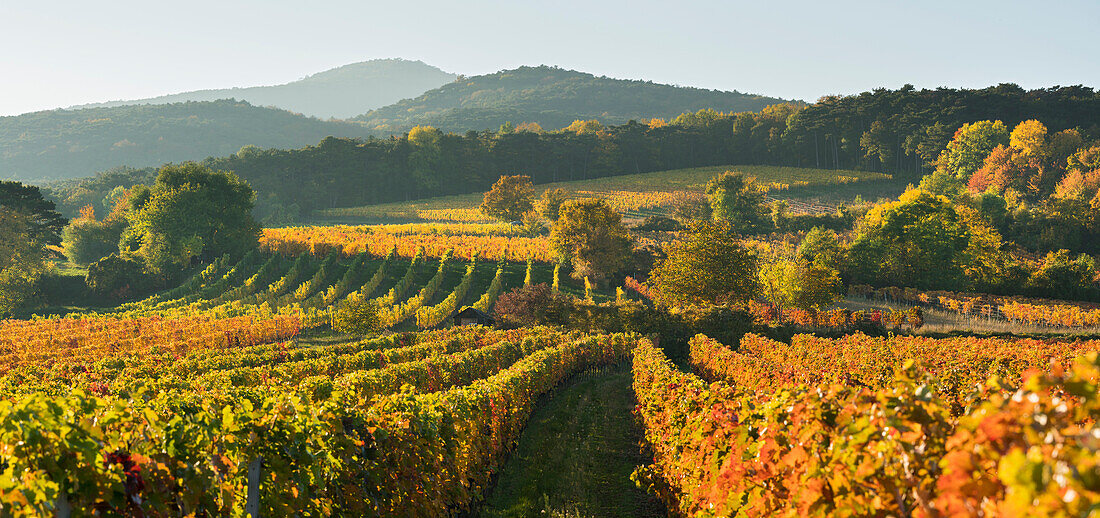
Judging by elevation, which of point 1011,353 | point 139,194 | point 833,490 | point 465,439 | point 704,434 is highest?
point 139,194

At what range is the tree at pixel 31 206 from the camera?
61.9 meters

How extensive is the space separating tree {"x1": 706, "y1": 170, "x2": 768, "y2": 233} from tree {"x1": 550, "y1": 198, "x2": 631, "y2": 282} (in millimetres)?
24580

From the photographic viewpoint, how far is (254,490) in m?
5.96

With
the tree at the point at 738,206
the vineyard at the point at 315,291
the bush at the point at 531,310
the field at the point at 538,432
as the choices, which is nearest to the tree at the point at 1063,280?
the tree at the point at 738,206

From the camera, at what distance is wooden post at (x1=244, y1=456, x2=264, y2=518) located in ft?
19.2

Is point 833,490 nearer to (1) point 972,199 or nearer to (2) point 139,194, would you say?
(2) point 139,194

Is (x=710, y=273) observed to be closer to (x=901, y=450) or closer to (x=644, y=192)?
(x=901, y=450)

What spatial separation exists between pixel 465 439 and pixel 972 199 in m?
87.3

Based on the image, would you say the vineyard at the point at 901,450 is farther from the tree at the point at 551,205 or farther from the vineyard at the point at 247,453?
the tree at the point at 551,205

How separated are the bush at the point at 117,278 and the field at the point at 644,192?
A: 4507cm

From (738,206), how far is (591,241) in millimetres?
31022

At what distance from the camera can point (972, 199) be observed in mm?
78438

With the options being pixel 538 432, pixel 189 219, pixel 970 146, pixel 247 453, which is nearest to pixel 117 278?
pixel 189 219

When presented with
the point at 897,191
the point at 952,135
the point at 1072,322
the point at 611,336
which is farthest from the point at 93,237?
Answer: the point at 952,135
